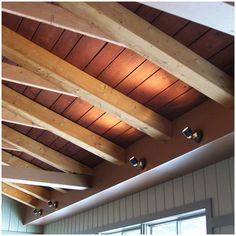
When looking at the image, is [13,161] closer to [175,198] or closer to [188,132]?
[175,198]

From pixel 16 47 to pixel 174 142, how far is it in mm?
1760

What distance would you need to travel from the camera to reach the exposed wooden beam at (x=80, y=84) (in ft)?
12.5

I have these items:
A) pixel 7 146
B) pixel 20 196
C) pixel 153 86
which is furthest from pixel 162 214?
pixel 20 196

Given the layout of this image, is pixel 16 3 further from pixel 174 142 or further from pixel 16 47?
pixel 174 142

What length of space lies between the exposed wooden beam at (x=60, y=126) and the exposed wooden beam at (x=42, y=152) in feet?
3.08

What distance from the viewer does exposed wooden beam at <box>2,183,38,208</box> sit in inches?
309

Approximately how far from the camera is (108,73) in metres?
3.97

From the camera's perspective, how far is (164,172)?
4.62 m

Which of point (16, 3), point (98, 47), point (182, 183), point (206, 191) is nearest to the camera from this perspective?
point (16, 3)

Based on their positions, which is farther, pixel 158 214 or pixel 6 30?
pixel 158 214

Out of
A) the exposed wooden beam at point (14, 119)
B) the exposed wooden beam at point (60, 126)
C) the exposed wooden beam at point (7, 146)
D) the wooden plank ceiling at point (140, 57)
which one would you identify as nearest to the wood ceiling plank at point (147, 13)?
the wooden plank ceiling at point (140, 57)

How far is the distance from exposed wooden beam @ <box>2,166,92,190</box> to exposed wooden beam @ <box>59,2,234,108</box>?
290cm

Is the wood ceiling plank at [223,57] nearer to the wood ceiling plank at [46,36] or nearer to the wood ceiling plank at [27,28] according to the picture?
the wood ceiling plank at [46,36]

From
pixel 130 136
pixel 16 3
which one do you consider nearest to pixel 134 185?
pixel 130 136
